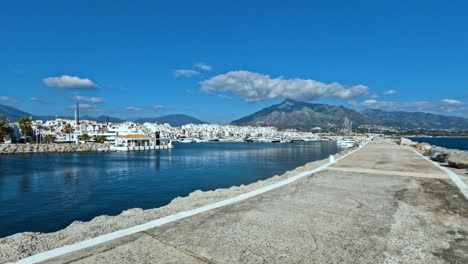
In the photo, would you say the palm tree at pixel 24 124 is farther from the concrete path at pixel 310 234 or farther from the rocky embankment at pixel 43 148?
the concrete path at pixel 310 234

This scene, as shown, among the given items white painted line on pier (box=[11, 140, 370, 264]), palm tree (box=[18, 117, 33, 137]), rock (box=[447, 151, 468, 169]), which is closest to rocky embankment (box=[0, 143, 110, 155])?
palm tree (box=[18, 117, 33, 137])

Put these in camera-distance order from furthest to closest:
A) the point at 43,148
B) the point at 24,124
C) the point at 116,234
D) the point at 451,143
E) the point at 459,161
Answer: the point at 451,143
the point at 24,124
the point at 43,148
the point at 459,161
the point at 116,234

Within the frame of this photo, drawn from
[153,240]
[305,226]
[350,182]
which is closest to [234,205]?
[305,226]

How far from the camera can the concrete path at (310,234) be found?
349 centimetres

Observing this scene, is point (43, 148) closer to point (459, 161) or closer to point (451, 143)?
point (459, 161)

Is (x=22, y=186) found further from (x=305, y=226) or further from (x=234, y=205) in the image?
(x=305, y=226)

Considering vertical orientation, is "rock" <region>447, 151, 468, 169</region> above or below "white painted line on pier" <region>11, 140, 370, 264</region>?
above

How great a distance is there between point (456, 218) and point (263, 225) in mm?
4290

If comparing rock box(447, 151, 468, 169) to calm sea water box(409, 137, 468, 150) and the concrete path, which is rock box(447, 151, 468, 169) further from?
calm sea water box(409, 137, 468, 150)

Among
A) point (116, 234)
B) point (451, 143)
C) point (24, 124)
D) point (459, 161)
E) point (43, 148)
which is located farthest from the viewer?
point (451, 143)

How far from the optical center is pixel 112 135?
323ft

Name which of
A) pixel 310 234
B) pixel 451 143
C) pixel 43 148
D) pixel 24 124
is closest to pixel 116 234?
pixel 310 234

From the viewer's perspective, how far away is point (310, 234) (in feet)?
14.1

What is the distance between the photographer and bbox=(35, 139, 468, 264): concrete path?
3490 millimetres
